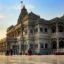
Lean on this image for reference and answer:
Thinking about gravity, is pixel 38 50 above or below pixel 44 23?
below

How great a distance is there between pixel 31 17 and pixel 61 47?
10.2 meters

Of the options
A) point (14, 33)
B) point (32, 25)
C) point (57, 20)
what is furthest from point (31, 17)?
point (14, 33)

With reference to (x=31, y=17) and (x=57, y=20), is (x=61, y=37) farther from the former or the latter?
(x=31, y=17)

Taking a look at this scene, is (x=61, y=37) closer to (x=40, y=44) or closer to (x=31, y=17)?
(x=40, y=44)

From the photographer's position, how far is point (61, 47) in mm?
58906

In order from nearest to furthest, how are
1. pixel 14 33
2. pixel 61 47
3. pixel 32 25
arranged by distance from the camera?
1. pixel 61 47
2. pixel 32 25
3. pixel 14 33

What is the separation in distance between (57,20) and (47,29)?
127 inches

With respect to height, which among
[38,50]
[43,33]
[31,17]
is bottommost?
[38,50]

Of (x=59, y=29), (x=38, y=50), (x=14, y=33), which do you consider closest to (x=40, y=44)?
(x=38, y=50)

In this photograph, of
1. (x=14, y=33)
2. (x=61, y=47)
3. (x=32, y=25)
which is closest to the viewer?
(x=61, y=47)

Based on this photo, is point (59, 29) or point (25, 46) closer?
point (59, 29)

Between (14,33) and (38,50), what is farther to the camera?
(14,33)

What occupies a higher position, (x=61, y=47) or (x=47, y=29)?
(x=47, y=29)

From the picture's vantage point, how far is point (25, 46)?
64938 mm
